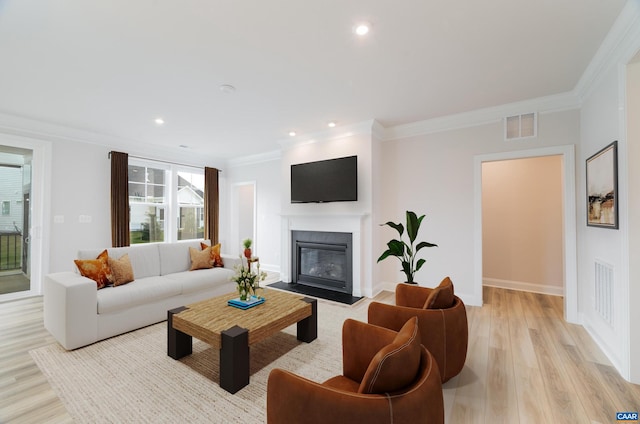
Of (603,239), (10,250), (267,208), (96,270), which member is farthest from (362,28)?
(10,250)

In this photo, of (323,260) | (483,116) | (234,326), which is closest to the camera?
(234,326)

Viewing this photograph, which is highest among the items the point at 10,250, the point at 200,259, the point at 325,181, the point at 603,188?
the point at 325,181

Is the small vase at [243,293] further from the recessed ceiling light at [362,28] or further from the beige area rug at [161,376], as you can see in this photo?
the recessed ceiling light at [362,28]

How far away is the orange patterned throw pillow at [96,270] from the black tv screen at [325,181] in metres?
2.88

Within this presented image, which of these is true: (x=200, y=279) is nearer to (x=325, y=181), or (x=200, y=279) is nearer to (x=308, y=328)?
(x=308, y=328)

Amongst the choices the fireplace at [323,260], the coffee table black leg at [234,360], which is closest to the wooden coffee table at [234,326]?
the coffee table black leg at [234,360]

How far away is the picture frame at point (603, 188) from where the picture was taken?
231 cm

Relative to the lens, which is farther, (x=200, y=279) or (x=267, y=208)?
(x=267, y=208)

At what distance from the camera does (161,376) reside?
2.17m

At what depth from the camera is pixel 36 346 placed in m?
2.67

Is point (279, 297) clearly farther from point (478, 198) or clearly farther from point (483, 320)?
point (478, 198)

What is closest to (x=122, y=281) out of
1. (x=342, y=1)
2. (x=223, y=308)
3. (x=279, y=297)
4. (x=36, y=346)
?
(x=36, y=346)

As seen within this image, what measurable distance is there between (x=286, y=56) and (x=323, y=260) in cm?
331

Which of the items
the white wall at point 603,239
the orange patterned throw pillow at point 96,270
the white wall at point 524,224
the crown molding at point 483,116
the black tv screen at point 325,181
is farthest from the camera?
the white wall at point 524,224
